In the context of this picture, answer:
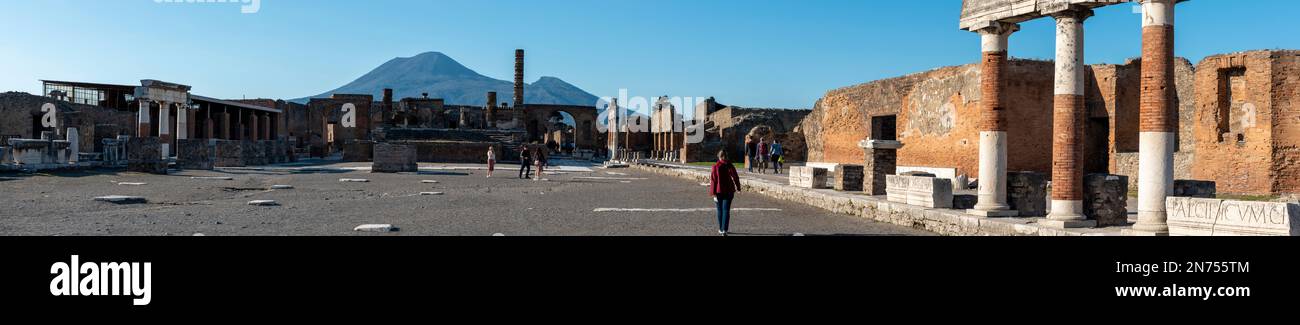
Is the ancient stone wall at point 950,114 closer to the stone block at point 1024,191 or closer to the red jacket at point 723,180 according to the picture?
the stone block at point 1024,191

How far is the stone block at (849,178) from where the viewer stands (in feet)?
48.5

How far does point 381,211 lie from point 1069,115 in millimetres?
8580

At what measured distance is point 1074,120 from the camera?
29.1 feet

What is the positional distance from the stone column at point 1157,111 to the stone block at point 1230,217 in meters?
0.59

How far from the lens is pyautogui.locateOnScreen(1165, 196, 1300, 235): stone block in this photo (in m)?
6.25

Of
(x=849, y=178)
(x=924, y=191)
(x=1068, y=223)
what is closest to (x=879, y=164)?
(x=849, y=178)

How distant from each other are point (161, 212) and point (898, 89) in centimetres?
1713

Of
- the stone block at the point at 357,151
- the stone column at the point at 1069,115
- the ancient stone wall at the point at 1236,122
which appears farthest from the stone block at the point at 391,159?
the ancient stone wall at the point at 1236,122

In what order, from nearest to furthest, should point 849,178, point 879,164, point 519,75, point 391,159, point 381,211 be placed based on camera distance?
point 381,211
point 879,164
point 849,178
point 391,159
point 519,75

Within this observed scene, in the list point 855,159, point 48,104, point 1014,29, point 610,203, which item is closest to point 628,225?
point 610,203

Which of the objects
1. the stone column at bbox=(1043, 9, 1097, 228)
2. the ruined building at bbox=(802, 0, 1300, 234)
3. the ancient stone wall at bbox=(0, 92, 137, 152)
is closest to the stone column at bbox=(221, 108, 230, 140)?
the ancient stone wall at bbox=(0, 92, 137, 152)

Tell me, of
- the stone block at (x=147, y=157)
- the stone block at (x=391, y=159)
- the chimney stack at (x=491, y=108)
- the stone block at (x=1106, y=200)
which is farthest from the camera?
the chimney stack at (x=491, y=108)

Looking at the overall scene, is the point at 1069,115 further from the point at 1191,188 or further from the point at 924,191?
the point at 1191,188
